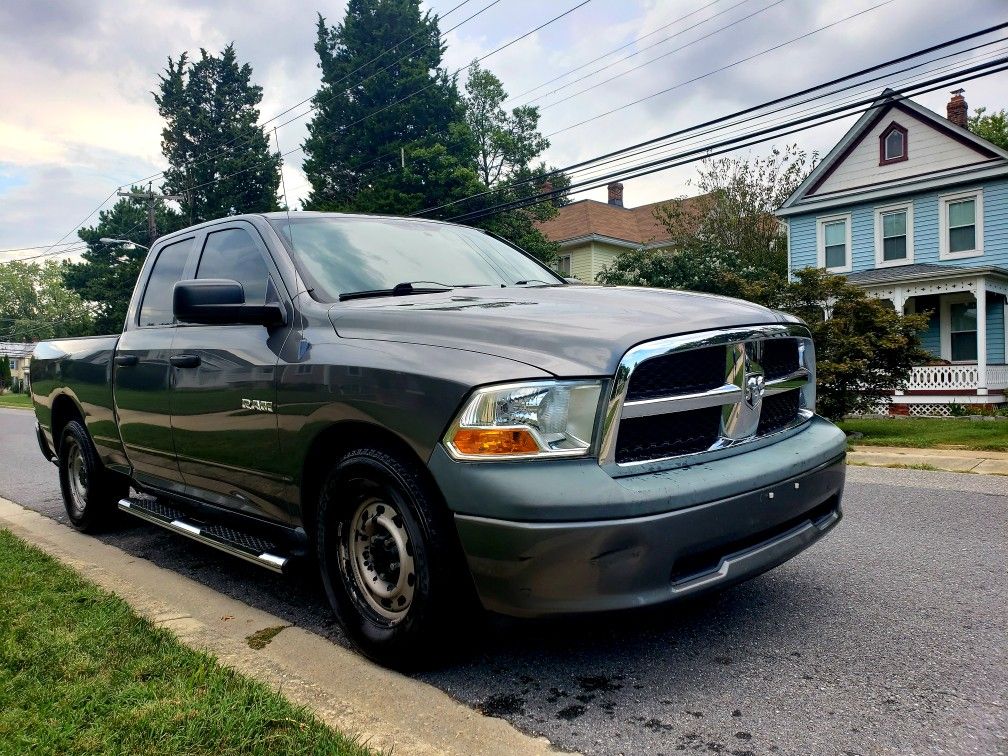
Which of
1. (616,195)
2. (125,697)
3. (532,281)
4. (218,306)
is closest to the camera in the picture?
(125,697)

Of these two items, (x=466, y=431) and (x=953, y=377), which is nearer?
(x=466, y=431)

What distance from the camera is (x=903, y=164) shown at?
21.5 metres

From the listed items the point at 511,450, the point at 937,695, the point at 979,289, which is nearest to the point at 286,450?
the point at 511,450

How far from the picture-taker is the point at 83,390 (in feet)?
18.0

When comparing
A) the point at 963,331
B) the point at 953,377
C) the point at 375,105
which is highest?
the point at 375,105

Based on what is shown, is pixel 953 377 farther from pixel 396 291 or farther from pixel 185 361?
pixel 185 361

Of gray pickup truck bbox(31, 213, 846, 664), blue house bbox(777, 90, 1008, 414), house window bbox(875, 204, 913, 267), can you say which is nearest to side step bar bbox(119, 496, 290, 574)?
gray pickup truck bbox(31, 213, 846, 664)

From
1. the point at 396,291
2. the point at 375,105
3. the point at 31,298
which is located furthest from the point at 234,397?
the point at 31,298

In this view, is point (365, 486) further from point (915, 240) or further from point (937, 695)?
point (915, 240)

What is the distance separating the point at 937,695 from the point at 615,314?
1658 millimetres

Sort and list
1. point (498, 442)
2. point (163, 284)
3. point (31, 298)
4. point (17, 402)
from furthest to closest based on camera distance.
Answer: point (31, 298) → point (17, 402) → point (163, 284) → point (498, 442)

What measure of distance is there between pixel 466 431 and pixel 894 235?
72.9ft

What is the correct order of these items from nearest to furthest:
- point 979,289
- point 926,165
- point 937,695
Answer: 1. point 937,695
2. point 979,289
3. point 926,165

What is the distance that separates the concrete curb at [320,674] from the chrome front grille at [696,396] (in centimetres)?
98
